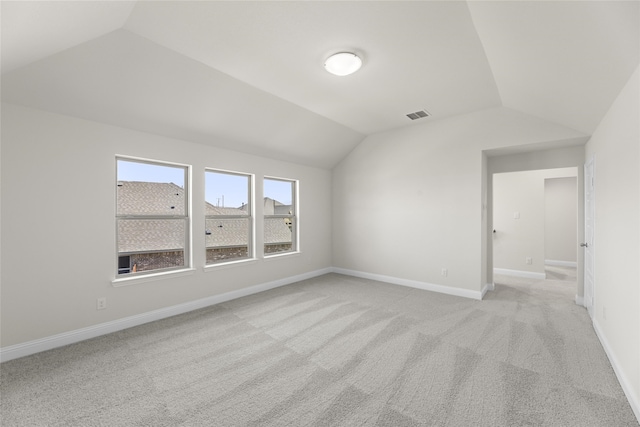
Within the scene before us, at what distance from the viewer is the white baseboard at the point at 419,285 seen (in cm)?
421

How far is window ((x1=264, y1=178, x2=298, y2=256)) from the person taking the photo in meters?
5.00

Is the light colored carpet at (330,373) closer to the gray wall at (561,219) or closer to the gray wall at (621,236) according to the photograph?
the gray wall at (621,236)

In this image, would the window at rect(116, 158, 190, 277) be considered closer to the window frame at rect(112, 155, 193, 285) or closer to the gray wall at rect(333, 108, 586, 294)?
the window frame at rect(112, 155, 193, 285)

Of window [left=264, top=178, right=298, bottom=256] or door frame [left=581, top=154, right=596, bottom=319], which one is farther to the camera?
window [left=264, top=178, right=298, bottom=256]

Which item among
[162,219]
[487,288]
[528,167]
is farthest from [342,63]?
[487,288]

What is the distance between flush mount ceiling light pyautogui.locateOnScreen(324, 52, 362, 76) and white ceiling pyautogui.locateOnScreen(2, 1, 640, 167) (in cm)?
7

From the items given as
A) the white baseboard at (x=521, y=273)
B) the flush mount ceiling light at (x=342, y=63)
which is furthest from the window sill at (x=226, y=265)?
the white baseboard at (x=521, y=273)

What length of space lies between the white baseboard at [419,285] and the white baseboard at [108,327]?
82.8 inches

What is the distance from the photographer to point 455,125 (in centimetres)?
433

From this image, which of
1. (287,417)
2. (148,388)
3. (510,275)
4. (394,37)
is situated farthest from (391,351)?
(510,275)

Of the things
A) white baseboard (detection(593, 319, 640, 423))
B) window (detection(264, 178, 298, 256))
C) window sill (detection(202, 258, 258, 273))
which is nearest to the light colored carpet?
white baseboard (detection(593, 319, 640, 423))

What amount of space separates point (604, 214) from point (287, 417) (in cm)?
355

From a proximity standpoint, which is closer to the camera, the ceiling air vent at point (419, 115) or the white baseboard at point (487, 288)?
the ceiling air vent at point (419, 115)

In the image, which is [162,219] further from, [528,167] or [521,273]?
[521,273]
